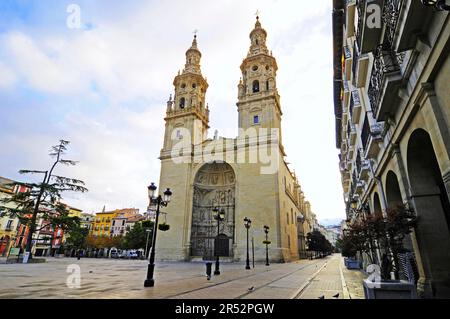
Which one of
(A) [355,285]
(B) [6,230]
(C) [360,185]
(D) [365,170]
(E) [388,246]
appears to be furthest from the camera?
(B) [6,230]

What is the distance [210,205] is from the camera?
33.4m

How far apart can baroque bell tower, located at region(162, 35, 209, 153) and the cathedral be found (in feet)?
0.52

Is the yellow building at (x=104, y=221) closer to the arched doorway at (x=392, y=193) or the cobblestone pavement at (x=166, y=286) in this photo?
the cobblestone pavement at (x=166, y=286)

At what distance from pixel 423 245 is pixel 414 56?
464 centimetres

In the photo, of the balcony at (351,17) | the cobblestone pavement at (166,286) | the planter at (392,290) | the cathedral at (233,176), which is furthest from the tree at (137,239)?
the planter at (392,290)

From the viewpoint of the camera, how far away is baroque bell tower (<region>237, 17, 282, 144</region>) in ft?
107

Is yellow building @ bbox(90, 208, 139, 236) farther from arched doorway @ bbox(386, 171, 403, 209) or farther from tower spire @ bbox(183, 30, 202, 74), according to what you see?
arched doorway @ bbox(386, 171, 403, 209)

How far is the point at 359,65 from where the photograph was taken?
Result: 10.2 m

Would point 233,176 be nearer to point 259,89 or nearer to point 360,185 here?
point 259,89

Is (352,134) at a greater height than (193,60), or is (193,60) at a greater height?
(193,60)

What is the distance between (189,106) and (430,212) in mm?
33994

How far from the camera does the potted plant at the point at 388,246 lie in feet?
15.4

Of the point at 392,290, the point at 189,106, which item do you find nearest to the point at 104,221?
the point at 189,106

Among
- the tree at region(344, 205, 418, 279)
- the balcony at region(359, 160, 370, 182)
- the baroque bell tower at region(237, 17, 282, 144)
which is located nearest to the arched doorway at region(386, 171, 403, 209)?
the balcony at region(359, 160, 370, 182)
